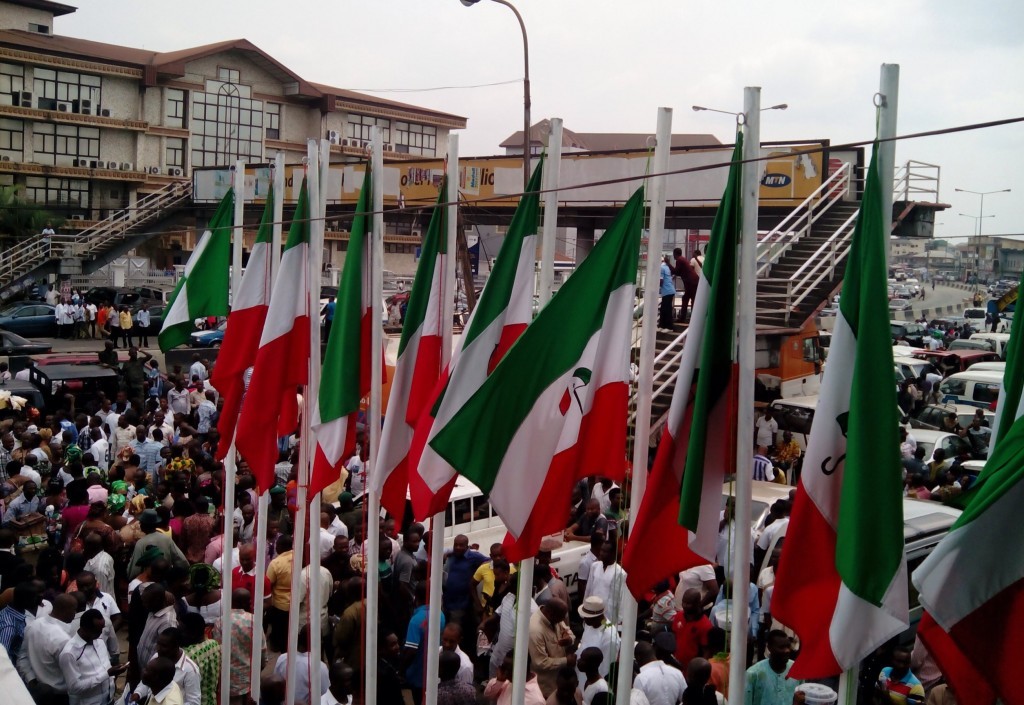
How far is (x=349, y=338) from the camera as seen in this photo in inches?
320

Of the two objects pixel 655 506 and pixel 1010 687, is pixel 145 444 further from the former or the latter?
pixel 1010 687

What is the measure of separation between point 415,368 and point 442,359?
0.70ft

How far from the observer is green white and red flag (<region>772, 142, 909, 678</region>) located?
4.59 metres

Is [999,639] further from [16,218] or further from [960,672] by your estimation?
[16,218]

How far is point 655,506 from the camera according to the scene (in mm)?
5633

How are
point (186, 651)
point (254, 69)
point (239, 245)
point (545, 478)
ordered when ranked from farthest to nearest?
1. point (254, 69)
2. point (239, 245)
3. point (186, 651)
4. point (545, 478)

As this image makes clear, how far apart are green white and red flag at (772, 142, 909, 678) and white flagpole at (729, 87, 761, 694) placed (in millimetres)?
297

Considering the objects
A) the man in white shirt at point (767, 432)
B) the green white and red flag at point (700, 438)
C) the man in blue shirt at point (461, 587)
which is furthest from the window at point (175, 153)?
the green white and red flag at point (700, 438)

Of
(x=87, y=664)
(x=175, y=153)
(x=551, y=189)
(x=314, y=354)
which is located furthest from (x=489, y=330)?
(x=175, y=153)

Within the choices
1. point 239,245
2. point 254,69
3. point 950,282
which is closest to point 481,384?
point 239,245

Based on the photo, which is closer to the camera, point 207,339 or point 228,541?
point 228,541

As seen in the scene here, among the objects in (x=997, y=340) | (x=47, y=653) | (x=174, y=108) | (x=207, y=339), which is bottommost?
(x=47, y=653)

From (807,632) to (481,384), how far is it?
7.82 ft

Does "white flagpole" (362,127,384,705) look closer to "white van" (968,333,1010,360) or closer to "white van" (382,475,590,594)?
"white van" (382,475,590,594)
